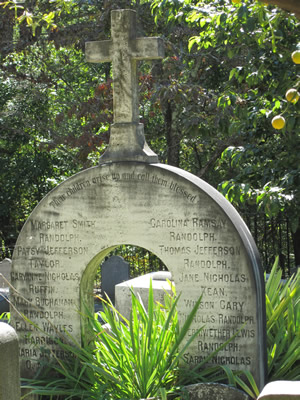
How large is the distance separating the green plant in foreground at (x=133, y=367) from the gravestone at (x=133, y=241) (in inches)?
6.4

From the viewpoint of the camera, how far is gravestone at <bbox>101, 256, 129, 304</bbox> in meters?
12.2

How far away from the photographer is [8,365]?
11.0 ft

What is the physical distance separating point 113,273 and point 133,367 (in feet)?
23.6

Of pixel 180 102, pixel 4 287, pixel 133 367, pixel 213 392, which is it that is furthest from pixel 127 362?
pixel 180 102

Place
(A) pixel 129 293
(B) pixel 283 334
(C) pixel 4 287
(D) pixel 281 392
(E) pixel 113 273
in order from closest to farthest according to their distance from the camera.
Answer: (D) pixel 281 392, (B) pixel 283 334, (A) pixel 129 293, (C) pixel 4 287, (E) pixel 113 273

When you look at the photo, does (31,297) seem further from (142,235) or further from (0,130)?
(0,130)

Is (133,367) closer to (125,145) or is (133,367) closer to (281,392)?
(125,145)

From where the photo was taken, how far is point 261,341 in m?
5.22

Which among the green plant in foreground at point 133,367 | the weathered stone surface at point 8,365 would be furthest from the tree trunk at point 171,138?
the weathered stone surface at point 8,365

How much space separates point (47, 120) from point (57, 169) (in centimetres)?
139

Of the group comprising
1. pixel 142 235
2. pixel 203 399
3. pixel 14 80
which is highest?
pixel 14 80

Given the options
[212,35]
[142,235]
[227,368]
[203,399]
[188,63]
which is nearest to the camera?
[203,399]

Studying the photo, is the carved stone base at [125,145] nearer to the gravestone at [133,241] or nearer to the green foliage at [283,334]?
the gravestone at [133,241]

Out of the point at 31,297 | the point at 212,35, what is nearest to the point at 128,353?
the point at 31,297
